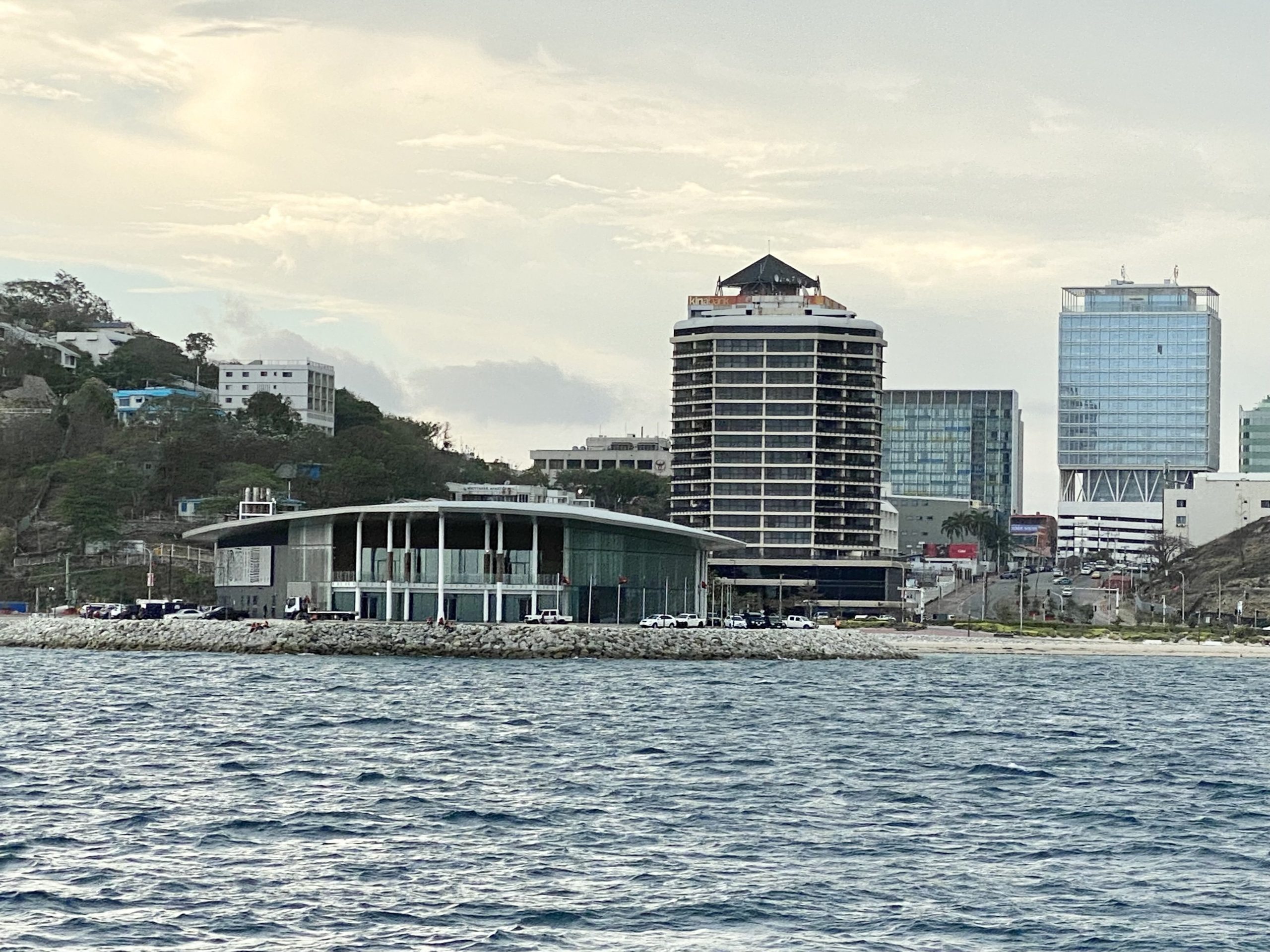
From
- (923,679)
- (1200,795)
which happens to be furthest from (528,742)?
(923,679)

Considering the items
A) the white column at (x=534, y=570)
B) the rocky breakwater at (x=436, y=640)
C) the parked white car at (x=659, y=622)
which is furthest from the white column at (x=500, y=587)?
the parked white car at (x=659, y=622)

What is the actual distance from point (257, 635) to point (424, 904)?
281ft

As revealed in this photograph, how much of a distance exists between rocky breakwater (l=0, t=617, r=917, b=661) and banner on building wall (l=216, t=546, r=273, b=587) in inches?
597

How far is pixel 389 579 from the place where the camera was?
12850 centimetres

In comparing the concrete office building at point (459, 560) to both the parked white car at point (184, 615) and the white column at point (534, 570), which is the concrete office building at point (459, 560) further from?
the parked white car at point (184, 615)

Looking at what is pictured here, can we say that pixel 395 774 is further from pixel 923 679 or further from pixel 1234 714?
pixel 923 679

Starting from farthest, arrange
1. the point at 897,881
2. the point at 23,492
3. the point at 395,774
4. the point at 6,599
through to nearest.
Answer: the point at 23,492
the point at 6,599
the point at 395,774
the point at 897,881

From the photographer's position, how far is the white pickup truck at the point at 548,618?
4978 inches

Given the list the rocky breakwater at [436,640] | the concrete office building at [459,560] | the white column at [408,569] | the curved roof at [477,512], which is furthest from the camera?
the white column at [408,569]

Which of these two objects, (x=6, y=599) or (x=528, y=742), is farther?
(x=6, y=599)

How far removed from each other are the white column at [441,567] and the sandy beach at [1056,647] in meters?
33.2

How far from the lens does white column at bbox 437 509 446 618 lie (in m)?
126

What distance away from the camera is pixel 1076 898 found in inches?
1340

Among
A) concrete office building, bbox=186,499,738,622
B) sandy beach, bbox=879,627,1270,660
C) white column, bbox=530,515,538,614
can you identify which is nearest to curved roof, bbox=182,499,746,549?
concrete office building, bbox=186,499,738,622
